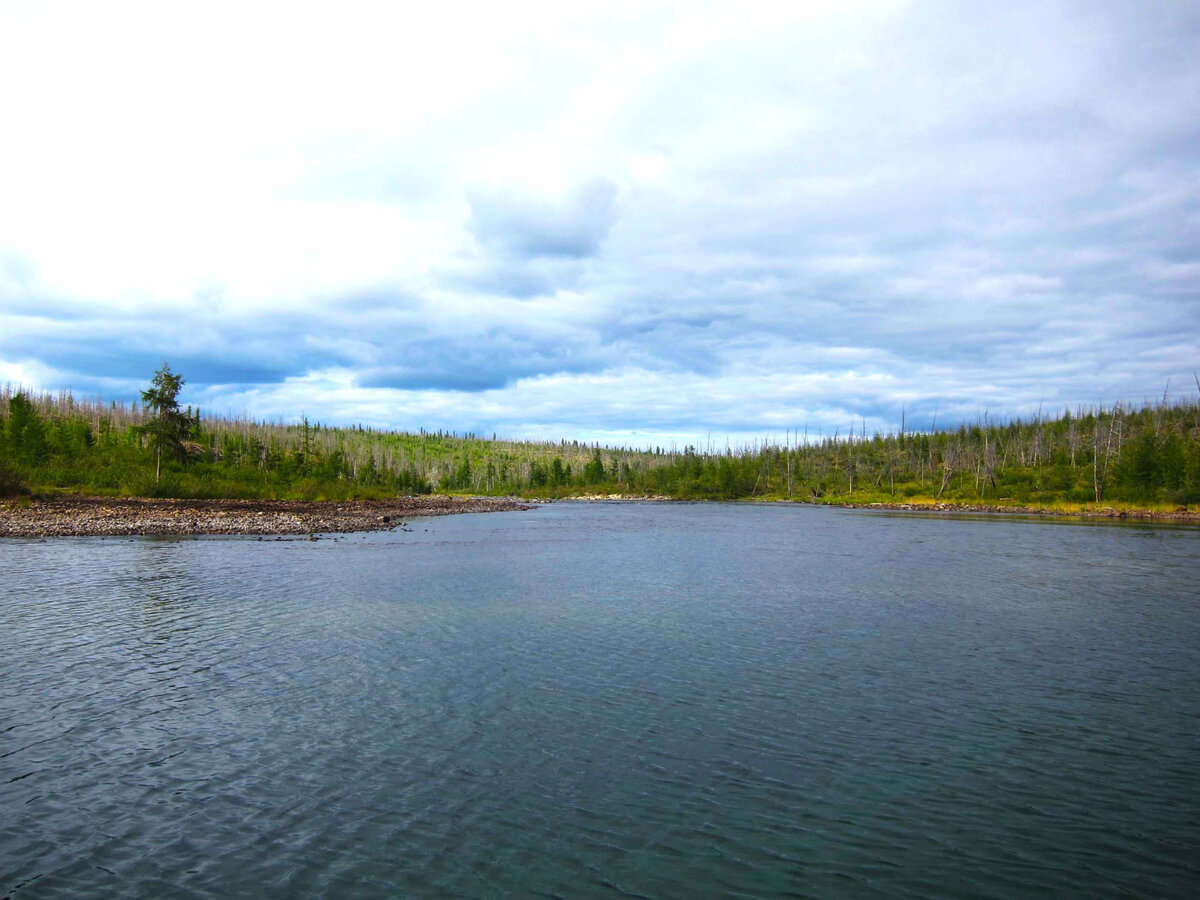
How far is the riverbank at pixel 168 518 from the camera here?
177ft

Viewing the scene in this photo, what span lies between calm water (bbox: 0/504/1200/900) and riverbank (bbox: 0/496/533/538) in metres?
26.6

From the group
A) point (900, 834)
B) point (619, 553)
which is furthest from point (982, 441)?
→ point (900, 834)

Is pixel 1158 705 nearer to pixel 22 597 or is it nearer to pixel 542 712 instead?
pixel 542 712

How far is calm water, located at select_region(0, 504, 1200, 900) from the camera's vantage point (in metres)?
9.62

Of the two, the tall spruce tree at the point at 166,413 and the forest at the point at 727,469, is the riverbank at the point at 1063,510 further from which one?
the tall spruce tree at the point at 166,413

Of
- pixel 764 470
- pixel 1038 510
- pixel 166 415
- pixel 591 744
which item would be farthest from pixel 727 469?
pixel 591 744

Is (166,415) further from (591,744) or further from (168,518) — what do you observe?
(591,744)

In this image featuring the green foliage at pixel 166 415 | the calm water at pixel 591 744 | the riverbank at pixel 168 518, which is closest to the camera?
the calm water at pixel 591 744

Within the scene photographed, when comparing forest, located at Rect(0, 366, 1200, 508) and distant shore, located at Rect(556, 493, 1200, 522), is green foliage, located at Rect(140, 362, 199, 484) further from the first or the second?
distant shore, located at Rect(556, 493, 1200, 522)

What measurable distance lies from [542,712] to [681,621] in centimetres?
Result: 1097

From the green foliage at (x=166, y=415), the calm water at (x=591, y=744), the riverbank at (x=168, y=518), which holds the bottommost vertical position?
the calm water at (x=591, y=744)

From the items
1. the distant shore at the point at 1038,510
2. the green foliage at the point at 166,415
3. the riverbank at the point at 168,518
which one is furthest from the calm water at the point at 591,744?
the distant shore at the point at 1038,510

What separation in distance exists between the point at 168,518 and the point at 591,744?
197 feet

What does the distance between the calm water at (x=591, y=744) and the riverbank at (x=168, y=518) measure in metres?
26.6
